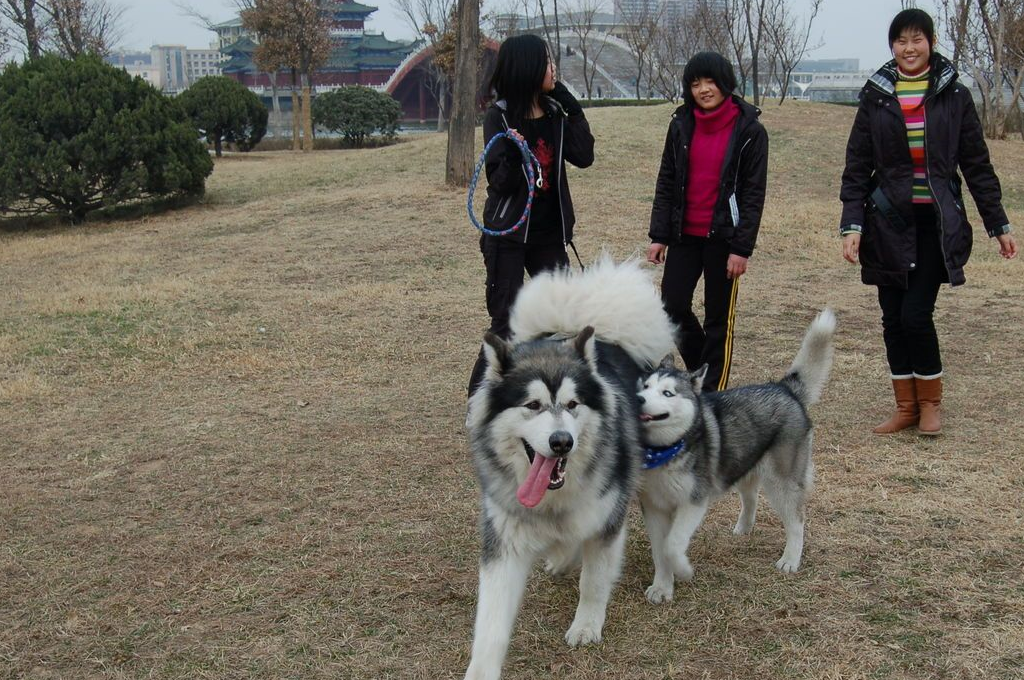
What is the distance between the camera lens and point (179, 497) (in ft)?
13.2

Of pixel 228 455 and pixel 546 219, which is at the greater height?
pixel 546 219

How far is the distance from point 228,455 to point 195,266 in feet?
18.4

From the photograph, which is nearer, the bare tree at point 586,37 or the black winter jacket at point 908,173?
the black winter jacket at point 908,173

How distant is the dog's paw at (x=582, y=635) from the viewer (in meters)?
2.80

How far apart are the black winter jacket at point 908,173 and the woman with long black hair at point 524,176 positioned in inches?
50.4

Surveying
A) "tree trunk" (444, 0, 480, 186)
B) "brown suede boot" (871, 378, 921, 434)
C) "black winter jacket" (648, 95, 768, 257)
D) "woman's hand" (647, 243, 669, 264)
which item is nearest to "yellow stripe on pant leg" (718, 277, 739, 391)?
"black winter jacket" (648, 95, 768, 257)

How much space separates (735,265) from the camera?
4172 millimetres

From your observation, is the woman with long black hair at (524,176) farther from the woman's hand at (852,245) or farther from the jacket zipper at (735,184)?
the woman's hand at (852,245)

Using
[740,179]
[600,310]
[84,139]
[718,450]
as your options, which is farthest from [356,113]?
[718,450]

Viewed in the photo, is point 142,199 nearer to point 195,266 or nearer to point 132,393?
point 195,266

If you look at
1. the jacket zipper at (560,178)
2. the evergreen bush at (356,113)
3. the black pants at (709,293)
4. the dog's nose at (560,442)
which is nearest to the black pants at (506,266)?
the jacket zipper at (560,178)

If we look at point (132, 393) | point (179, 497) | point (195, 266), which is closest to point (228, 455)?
point (179, 497)

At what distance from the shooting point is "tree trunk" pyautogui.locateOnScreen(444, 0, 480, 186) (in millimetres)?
12734

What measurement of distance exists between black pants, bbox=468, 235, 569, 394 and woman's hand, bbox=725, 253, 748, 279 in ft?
2.42
